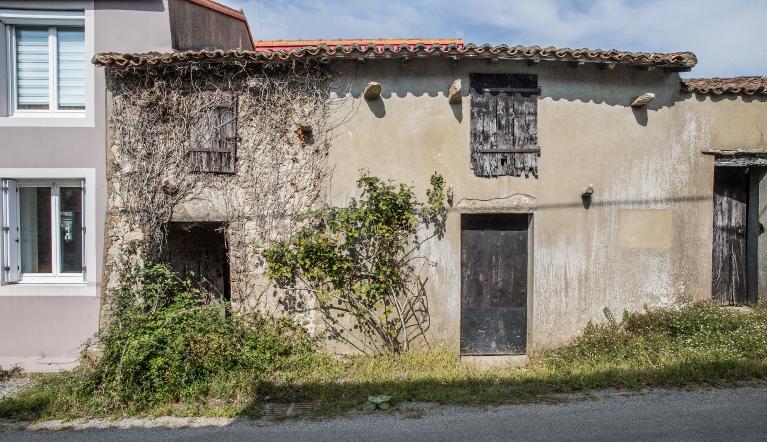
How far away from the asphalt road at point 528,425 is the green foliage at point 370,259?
6.59ft

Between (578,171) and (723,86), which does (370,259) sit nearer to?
(578,171)

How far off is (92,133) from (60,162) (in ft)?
2.16

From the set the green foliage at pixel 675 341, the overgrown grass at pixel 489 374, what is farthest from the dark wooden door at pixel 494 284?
the green foliage at pixel 675 341

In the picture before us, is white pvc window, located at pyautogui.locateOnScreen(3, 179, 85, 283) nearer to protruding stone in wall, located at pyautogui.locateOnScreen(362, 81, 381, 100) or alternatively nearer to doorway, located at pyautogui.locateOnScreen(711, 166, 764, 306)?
protruding stone in wall, located at pyautogui.locateOnScreen(362, 81, 381, 100)

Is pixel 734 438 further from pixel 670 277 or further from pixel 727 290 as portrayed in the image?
pixel 727 290

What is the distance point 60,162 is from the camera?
23.5 ft

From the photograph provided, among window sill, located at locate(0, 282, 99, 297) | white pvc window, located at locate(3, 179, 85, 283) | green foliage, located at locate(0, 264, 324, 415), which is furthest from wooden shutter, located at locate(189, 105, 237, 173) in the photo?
window sill, located at locate(0, 282, 99, 297)

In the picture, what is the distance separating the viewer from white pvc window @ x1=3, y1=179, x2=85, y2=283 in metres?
7.32

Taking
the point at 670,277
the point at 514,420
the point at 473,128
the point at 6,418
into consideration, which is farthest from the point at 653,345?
the point at 6,418

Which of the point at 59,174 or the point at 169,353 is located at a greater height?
the point at 59,174

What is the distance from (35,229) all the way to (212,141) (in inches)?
126

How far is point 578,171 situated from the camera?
293 inches

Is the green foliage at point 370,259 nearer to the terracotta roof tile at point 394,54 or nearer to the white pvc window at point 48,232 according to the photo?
the terracotta roof tile at point 394,54

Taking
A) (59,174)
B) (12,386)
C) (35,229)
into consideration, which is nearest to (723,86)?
(59,174)
